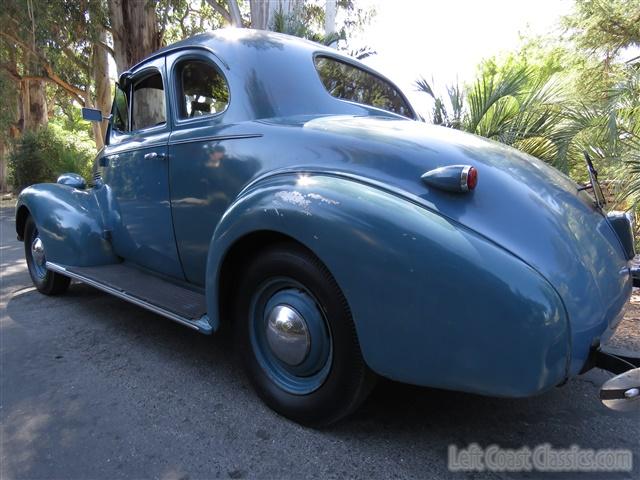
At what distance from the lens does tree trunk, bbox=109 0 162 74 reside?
11.2 metres

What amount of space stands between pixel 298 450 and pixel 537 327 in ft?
3.60

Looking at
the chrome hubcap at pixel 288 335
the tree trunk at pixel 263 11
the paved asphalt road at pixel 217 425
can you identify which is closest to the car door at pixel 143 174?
the paved asphalt road at pixel 217 425

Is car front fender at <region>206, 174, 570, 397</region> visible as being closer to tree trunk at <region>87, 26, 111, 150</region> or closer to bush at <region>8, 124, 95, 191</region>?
bush at <region>8, 124, 95, 191</region>

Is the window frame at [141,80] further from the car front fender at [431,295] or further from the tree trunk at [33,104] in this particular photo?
the tree trunk at [33,104]

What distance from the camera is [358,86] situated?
3281mm

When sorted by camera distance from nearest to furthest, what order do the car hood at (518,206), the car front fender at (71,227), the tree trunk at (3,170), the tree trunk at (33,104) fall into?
1. the car hood at (518,206)
2. the car front fender at (71,227)
3. the tree trunk at (33,104)
4. the tree trunk at (3,170)

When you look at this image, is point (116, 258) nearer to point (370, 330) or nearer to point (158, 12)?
point (370, 330)

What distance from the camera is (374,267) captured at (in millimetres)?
1704

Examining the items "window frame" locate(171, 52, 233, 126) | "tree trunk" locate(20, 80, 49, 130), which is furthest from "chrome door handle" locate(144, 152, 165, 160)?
"tree trunk" locate(20, 80, 49, 130)

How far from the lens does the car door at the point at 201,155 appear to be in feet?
8.20

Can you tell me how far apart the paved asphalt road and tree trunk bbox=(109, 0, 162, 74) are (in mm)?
10158

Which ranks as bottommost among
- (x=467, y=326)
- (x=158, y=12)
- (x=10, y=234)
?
(x=10, y=234)

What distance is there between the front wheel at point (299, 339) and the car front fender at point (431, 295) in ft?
0.39

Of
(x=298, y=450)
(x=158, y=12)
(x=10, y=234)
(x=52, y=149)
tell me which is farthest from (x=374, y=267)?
(x=52, y=149)
